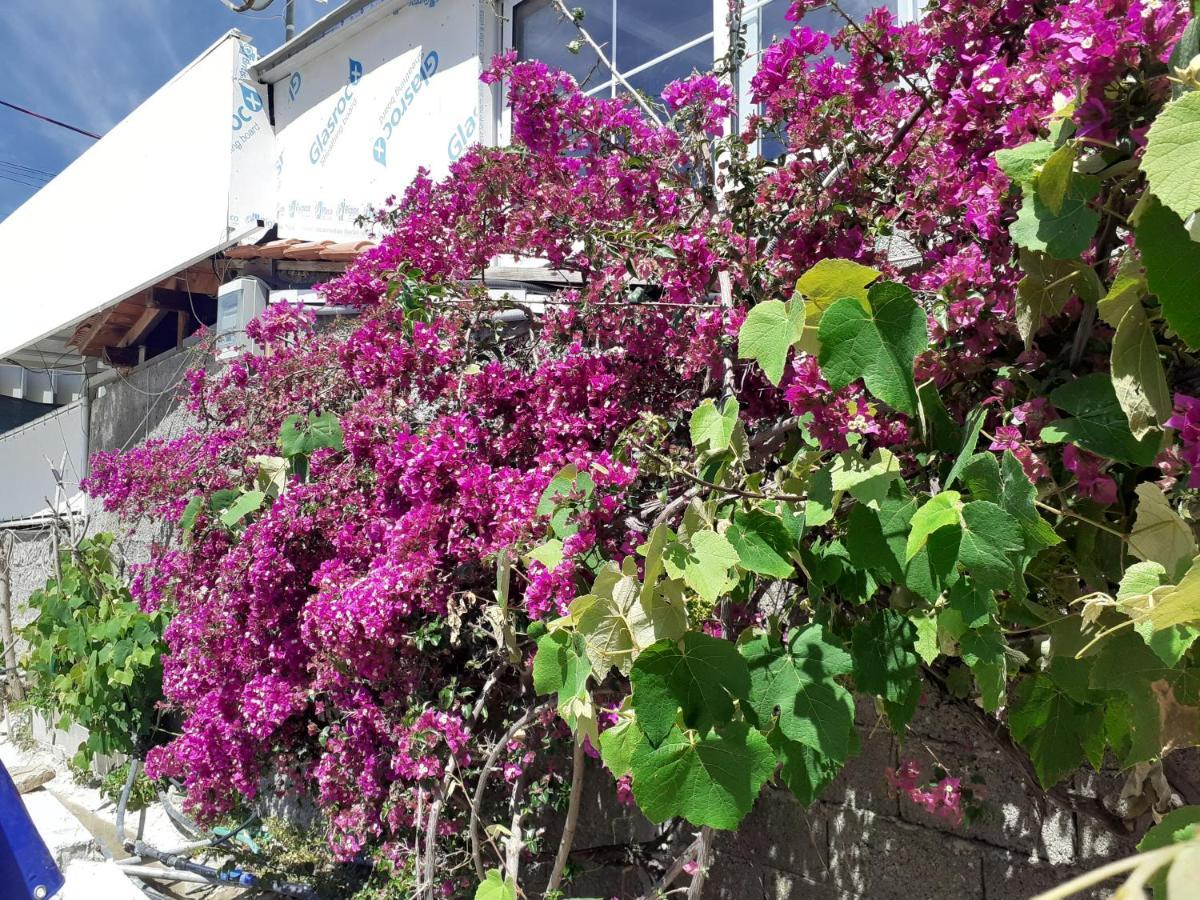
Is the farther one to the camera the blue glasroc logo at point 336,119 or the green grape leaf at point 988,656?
the blue glasroc logo at point 336,119

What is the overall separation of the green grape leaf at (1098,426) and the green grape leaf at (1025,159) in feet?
0.93

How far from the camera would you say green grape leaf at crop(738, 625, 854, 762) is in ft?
3.92

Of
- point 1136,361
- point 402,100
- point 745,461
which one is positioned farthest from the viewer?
point 402,100

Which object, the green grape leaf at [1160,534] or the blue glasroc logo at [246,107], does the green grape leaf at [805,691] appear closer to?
the green grape leaf at [1160,534]

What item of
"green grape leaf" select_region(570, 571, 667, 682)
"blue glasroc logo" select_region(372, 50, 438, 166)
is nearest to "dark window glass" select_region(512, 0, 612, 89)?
"blue glasroc logo" select_region(372, 50, 438, 166)

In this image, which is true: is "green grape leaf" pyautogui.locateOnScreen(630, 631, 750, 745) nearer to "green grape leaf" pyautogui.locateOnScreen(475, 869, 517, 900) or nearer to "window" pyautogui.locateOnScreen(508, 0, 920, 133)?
"green grape leaf" pyautogui.locateOnScreen(475, 869, 517, 900)

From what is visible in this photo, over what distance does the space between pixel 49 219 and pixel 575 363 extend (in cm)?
804

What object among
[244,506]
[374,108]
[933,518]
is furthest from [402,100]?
[933,518]

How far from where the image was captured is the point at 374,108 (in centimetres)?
522

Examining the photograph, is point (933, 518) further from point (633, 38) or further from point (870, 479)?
point (633, 38)

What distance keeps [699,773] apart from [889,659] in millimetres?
358

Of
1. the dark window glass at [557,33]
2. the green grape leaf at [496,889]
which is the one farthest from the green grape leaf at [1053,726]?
the dark window glass at [557,33]

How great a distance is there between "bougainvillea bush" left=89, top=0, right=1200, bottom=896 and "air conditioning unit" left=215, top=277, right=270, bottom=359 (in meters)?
1.86

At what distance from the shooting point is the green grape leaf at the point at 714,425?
1421mm
